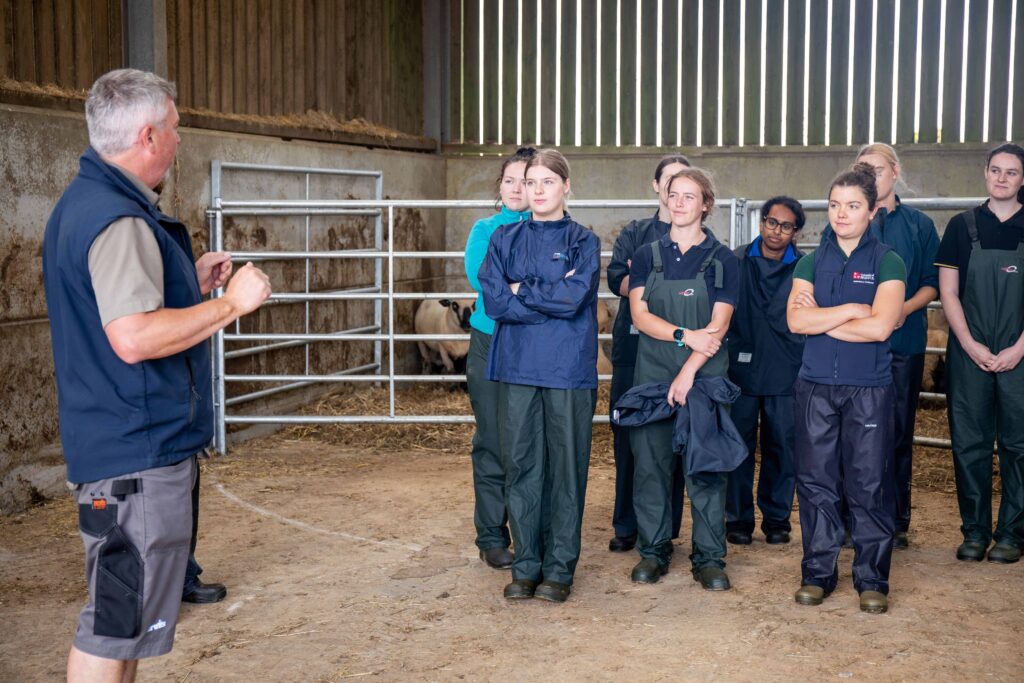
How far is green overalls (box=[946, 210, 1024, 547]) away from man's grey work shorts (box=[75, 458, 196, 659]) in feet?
10.5

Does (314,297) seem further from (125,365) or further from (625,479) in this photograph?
(125,365)

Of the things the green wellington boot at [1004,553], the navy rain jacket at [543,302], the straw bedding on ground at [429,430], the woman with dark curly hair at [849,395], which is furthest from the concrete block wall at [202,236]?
the green wellington boot at [1004,553]

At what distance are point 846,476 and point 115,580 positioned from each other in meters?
2.52

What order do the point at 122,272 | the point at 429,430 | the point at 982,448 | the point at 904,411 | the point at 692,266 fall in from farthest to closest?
the point at 429,430, the point at 904,411, the point at 982,448, the point at 692,266, the point at 122,272

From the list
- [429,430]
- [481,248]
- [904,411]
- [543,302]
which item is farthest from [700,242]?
[429,430]

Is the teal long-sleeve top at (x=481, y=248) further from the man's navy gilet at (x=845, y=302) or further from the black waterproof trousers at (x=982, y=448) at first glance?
the black waterproof trousers at (x=982, y=448)

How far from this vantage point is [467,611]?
3.89 metres

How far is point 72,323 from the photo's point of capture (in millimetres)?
2391

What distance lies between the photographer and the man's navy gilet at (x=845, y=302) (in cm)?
386

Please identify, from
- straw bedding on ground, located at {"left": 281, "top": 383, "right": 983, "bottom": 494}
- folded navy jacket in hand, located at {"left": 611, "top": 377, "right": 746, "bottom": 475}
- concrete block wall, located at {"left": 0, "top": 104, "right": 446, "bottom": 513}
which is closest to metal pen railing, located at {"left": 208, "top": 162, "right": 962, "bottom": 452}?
concrete block wall, located at {"left": 0, "top": 104, "right": 446, "bottom": 513}

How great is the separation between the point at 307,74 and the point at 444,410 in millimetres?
2634

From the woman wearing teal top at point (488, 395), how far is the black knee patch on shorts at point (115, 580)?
6.74 feet

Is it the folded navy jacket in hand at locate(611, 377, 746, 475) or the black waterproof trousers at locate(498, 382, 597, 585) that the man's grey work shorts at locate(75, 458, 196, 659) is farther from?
the folded navy jacket in hand at locate(611, 377, 746, 475)

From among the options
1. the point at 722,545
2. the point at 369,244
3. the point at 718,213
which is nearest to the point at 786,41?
the point at 718,213
